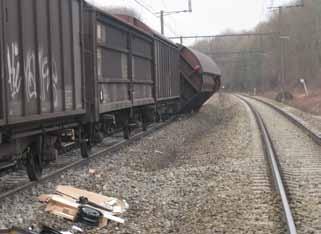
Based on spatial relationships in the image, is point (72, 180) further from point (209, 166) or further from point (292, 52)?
point (292, 52)

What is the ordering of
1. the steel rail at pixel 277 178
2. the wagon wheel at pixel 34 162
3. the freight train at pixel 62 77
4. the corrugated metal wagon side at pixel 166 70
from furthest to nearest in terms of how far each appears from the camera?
the corrugated metal wagon side at pixel 166 70, the wagon wheel at pixel 34 162, the freight train at pixel 62 77, the steel rail at pixel 277 178

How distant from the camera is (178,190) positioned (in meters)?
9.18

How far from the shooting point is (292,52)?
70.2m

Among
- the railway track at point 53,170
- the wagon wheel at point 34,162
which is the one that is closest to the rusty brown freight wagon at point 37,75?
the wagon wheel at point 34,162

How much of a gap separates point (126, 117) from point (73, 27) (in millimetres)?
6435

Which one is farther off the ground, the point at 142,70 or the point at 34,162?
the point at 142,70

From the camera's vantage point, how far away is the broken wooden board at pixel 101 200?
24.8 feet

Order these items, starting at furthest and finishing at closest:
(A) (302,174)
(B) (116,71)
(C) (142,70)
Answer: (C) (142,70) < (B) (116,71) < (A) (302,174)

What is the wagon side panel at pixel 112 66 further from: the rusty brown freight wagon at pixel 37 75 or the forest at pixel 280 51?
the forest at pixel 280 51

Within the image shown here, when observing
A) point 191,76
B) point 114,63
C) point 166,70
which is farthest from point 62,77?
point 191,76

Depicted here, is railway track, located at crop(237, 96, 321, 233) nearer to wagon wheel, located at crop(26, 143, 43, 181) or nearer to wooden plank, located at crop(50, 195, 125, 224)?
wooden plank, located at crop(50, 195, 125, 224)

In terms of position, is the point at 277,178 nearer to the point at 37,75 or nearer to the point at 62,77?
the point at 62,77

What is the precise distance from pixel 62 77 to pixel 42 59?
1053 mm

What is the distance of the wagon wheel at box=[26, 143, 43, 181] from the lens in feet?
31.1
